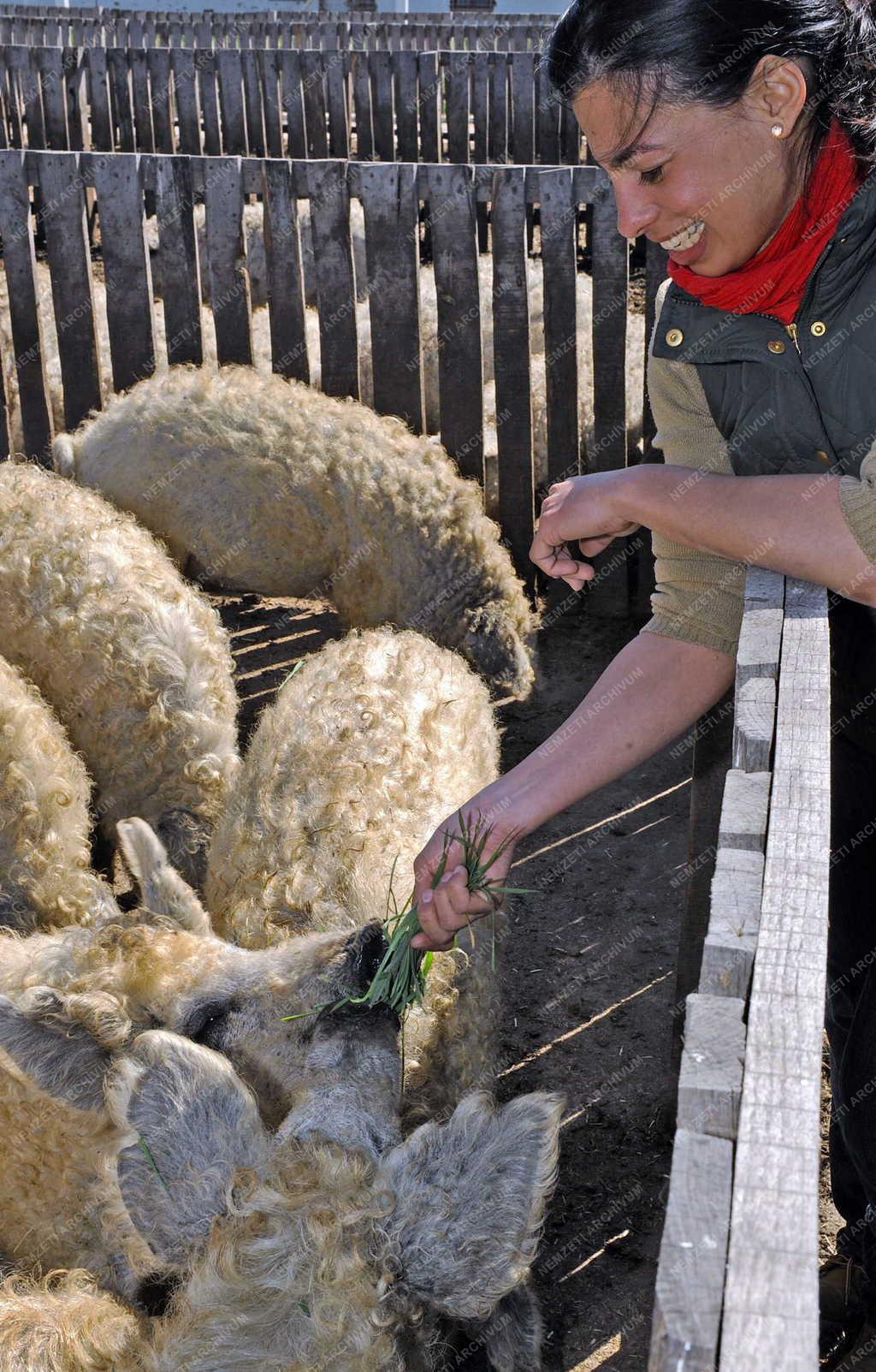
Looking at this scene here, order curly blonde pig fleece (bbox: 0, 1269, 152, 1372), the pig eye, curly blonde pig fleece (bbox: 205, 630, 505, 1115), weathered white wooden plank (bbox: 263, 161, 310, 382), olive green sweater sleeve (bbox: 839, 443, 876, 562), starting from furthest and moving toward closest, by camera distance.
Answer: weathered white wooden plank (bbox: 263, 161, 310, 382), curly blonde pig fleece (bbox: 205, 630, 505, 1115), the pig eye, curly blonde pig fleece (bbox: 0, 1269, 152, 1372), olive green sweater sleeve (bbox: 839, 443, 876, 562)

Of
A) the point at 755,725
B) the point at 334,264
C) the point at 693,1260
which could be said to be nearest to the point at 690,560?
the point at 755,725

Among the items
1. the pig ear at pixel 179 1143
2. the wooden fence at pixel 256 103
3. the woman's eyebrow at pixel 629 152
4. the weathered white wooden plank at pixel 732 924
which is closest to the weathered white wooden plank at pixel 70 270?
the woman's eyebrow at pixel 629 152

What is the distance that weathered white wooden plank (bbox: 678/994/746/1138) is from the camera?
1.40 metres

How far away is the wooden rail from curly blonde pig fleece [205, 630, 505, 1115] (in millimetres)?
3409

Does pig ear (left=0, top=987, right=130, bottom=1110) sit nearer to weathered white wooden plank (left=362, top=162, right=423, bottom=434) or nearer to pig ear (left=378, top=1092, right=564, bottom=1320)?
pig ear (left=378, top=1092, right=564, bottom=1320)

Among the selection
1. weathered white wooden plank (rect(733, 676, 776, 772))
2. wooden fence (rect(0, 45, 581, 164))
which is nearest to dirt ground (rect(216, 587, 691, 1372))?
weathered white wooden plank (rect(733, 676, 776, 772))

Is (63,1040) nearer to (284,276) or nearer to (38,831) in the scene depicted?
(38,831)

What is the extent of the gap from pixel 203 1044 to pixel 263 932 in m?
0.59

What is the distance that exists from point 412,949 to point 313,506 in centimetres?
454

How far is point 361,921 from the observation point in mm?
3562

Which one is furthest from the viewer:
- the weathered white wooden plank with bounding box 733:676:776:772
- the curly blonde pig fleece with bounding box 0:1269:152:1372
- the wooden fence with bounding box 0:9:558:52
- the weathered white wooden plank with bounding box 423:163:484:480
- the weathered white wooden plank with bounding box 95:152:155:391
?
the wooden fence with bounding box 0:9:558:52

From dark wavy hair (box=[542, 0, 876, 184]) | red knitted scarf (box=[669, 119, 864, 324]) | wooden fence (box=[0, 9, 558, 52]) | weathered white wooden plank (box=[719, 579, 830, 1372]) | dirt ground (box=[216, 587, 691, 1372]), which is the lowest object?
dirt ground (box=[216, 587, 691, 1372])

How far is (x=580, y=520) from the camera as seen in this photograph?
2742 millimetres

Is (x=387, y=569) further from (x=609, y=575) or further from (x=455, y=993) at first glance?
(x=455, y=993)
